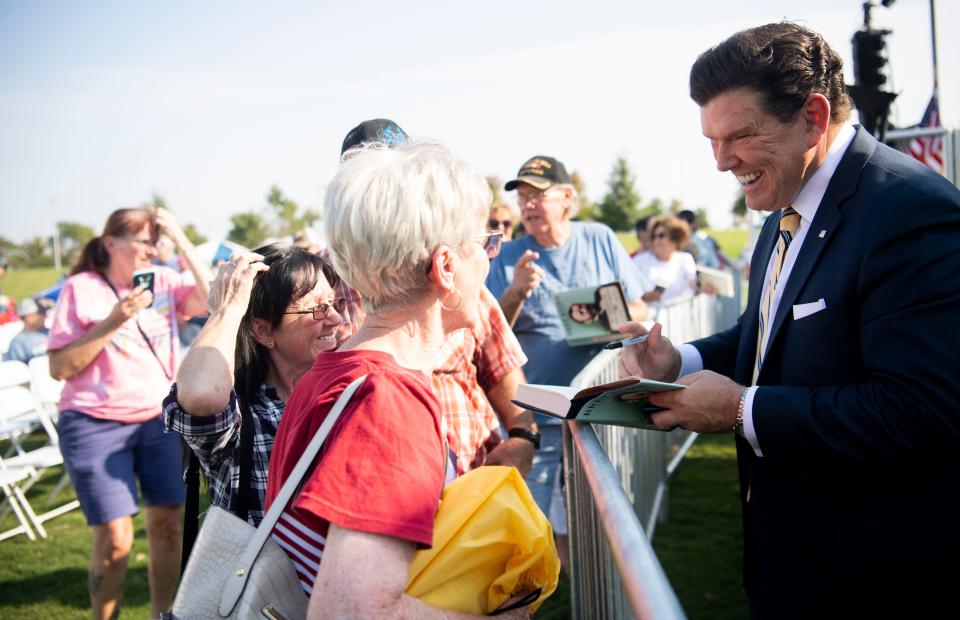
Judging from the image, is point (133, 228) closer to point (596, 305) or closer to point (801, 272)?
point (596, 305)

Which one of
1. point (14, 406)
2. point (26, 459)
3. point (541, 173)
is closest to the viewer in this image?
point (541, 173)

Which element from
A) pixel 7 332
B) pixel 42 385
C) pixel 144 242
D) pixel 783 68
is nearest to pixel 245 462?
pixel 783 68

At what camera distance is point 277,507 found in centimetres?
142

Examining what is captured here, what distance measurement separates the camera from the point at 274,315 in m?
2.54

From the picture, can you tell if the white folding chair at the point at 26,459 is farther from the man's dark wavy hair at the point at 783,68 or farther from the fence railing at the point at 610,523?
the man's dark wavy hair at the point at 783,68

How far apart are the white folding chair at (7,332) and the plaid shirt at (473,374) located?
12.9 meters

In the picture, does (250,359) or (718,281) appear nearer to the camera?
(250,359)

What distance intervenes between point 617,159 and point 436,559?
75.1 meters

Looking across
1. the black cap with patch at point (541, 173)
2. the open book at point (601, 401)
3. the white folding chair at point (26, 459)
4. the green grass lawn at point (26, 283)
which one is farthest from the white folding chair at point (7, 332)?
the green grass lawn at point (26, 283)

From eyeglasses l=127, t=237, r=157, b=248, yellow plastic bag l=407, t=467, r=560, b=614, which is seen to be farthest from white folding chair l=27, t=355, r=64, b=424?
yellow plastic bag l=407, t=467, r=560, b=614

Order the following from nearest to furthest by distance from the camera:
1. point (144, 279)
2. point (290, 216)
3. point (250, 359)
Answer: point (250, 359)
point (144, 279)
point (290, 216)

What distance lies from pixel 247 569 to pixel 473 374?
1.48m

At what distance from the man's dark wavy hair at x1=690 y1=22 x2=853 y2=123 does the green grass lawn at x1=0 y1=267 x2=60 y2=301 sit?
47961 mm

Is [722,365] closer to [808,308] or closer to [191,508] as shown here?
[808,308]
